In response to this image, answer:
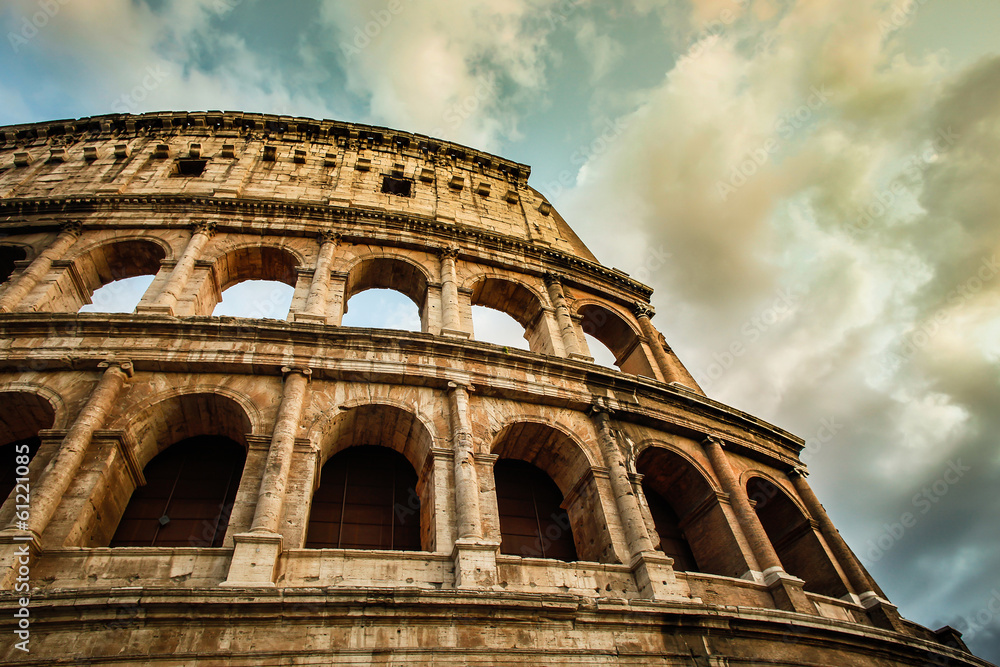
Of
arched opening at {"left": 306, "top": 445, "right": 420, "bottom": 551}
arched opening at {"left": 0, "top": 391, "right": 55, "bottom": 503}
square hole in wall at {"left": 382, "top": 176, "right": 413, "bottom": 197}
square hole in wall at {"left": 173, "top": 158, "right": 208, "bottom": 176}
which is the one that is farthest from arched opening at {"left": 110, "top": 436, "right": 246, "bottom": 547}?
square hole in wall at {"left": 173, "top": 158, "right": 208, "bottom": 176}

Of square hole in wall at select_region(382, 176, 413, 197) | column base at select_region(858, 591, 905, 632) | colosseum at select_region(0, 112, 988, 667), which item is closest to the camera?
colosseum at select_region(0, 112, 988, 667)

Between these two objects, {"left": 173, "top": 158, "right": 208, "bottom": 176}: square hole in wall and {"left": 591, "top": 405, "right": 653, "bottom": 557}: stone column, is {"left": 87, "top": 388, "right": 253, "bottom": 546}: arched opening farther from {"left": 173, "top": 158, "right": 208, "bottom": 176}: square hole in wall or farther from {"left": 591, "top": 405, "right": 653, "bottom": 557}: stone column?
{"left": 173, "top": 158, "right": 208, "bottom": 176}: square hole in wall

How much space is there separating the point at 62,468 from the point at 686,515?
10.2m

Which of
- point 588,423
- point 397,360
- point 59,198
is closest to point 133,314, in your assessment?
point 397,360

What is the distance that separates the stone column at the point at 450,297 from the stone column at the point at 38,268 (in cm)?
800

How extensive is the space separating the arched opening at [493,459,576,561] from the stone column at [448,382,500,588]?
1.24 meters

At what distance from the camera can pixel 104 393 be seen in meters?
8.77

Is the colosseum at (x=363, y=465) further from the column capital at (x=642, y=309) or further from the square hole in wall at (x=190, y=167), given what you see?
the square hole in wall at (x=190, y=167)

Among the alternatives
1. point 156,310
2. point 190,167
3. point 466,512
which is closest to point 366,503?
point 466,512

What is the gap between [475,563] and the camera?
7.69m

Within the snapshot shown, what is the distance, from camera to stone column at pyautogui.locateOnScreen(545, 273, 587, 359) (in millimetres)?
12766

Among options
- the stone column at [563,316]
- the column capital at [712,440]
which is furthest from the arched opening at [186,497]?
the column capital at [712,440]

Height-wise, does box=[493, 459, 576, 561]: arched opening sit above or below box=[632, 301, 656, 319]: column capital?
below

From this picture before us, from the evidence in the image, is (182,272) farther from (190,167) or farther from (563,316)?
(563,316)
